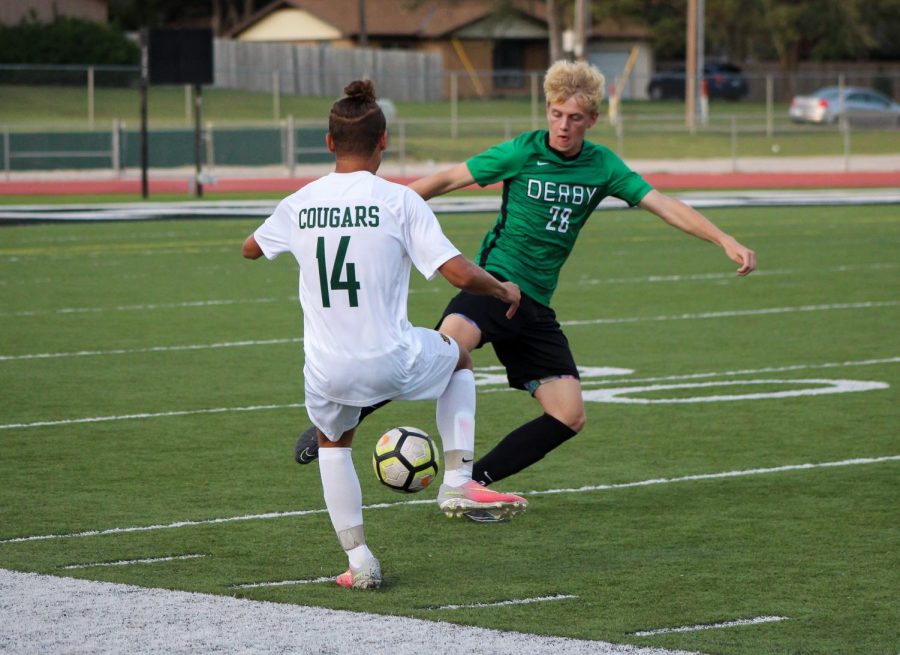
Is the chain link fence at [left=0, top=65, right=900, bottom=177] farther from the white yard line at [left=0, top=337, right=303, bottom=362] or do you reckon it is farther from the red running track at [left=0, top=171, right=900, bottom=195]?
the white yard line at [left=0, top=337, right=303, bottom=362]

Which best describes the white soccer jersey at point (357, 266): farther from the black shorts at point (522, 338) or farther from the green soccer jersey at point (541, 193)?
the green soccer jersey at point (541, 193)

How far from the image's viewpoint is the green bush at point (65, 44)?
58.9 meters

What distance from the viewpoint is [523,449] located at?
733 cm

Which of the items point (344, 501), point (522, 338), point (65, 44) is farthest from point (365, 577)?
point (65, 44)

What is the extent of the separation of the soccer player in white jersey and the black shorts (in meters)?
1.02

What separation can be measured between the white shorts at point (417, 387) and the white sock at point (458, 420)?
0.28 meters

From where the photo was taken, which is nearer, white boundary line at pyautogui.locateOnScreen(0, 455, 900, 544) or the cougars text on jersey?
the cougars text on jersey

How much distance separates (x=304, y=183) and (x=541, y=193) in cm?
2992

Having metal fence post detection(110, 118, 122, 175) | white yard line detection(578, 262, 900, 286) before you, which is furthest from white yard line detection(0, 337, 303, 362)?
metal fence post detection(110, 118, 122, 175)

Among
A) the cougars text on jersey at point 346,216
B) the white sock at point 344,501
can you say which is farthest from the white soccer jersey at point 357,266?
the white sock at point 344,501

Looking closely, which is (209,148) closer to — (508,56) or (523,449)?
(523,449)

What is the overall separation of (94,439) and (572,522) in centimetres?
314

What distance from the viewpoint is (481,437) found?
923 centimetres

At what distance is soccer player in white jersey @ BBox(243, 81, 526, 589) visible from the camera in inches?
226
